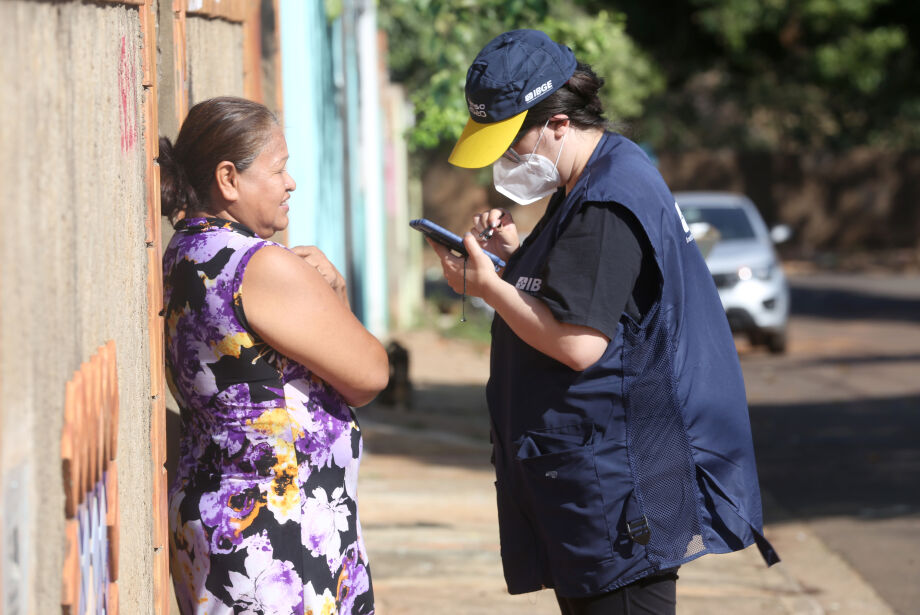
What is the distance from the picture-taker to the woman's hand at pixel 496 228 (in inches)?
123

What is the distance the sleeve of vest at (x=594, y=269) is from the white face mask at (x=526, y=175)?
0.79 ft

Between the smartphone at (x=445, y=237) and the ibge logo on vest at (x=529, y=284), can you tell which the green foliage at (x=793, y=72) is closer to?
the smartphone at (x=445, y=237)

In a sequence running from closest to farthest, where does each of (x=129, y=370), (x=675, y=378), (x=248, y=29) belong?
1. (x=129, y=370)
2. (x=675, y=378)
3. (x=248, y=29)

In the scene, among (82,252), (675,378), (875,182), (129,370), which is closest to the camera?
(82,252)

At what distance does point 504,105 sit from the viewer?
9.34 ft

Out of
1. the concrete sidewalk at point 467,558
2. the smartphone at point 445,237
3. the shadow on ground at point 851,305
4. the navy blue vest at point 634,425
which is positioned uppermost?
the smartphone at point 445,237

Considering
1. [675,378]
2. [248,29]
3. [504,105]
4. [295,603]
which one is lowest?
[295,603]

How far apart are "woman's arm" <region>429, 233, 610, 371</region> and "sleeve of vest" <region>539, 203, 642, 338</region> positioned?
0.09ft

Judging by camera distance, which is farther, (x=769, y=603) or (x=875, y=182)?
(x=875, y=182)

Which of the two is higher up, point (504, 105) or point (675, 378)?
point (504, 105)

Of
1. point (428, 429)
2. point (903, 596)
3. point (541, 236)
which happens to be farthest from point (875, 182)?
point (541, 236)

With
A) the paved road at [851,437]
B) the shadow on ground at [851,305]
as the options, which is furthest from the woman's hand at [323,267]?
the shadow on ground at [851,305]

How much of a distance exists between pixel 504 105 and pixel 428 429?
245 inches

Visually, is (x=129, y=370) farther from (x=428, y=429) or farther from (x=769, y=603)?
(x=428, y=429)
